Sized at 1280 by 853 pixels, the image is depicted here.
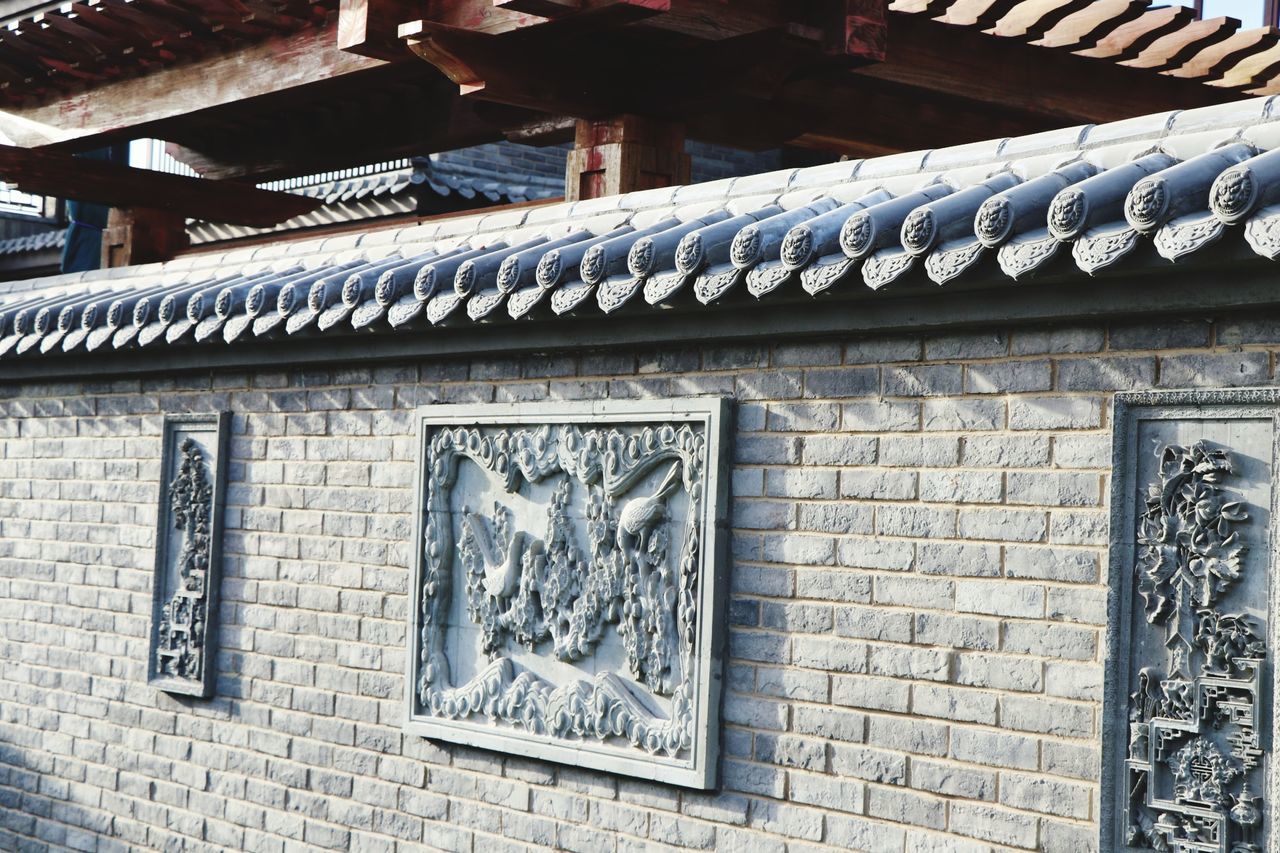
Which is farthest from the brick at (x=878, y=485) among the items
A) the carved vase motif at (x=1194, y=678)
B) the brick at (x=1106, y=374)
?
the carved vase motif at (x=1194, y=678)

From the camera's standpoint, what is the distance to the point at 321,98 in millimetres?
8375

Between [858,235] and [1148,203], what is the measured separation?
887 millimetres

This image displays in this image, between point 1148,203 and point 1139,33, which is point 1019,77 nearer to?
point 1139,33

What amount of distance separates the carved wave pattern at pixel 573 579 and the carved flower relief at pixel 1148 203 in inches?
76.0

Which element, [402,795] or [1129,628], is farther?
[402,795]

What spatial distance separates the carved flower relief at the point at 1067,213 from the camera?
371 centimetres

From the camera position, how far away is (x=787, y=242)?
14.5 ft

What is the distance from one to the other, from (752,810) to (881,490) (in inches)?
44.5

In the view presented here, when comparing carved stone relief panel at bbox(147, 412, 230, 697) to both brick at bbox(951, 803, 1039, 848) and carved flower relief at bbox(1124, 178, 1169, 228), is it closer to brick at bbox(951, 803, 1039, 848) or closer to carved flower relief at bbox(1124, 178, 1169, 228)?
brick at bbox(951, 803, 1039, 848)

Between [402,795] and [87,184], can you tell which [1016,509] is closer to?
[402,795]

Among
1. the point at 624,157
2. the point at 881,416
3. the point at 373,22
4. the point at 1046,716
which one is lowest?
the point at 1046,716

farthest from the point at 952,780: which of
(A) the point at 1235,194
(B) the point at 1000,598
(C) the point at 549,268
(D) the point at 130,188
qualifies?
(D) the point at 130,188

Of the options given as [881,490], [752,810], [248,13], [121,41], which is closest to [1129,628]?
[881,490]

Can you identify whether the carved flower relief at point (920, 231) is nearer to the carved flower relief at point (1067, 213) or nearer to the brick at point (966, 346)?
the carved flower relief at point (1067, 213)
